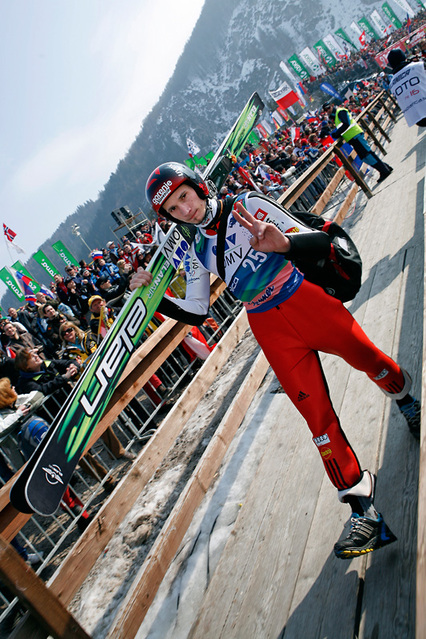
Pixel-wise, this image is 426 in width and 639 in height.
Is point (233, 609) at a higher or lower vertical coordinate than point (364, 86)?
lower

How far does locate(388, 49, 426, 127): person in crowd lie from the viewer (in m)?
7.06

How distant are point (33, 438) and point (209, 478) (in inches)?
78.9

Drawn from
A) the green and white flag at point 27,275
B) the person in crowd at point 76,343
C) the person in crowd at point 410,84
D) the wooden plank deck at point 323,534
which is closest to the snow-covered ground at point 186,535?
the wooden plank deck at point 323,534

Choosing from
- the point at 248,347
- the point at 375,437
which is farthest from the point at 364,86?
the point at 375,437

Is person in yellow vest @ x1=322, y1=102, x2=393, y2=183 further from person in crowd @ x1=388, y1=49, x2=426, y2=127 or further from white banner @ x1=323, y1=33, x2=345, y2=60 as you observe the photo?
white banner @ x1=323, y1=33, x2=345, y2=60

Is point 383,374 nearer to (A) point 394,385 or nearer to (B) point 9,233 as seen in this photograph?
(A) point 394,385

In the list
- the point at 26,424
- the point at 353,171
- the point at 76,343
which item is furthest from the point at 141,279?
the point at 353,171

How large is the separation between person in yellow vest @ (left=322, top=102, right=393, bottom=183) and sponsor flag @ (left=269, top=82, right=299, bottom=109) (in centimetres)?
3492

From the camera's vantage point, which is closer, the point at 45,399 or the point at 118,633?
the point at 118,633

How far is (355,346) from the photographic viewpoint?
2287mm

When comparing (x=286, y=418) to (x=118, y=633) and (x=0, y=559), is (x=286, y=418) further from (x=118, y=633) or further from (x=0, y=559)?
(x=0, y=559)

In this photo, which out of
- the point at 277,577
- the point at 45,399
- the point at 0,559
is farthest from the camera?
the point at 45,399

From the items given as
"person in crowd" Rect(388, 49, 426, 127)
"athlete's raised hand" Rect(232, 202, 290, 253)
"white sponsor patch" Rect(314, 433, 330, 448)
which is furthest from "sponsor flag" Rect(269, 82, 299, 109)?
"white sponsor patch" Rect(314, 433, 330, 448)

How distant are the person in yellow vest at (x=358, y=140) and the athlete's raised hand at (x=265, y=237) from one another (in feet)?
25.2
